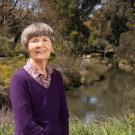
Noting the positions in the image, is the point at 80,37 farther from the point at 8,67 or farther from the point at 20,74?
the point at 20,74

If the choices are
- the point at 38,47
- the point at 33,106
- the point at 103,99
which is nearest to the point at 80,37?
the point at 103,99

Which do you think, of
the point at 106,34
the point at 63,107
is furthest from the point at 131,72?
the point at 63,107

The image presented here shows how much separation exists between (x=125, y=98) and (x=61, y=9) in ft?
58.3

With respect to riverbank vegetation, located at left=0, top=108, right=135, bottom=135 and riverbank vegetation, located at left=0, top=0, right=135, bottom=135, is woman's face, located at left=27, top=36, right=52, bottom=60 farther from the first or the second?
riverbank vegetation, located at left=0, top=0, right=135, bottom=135

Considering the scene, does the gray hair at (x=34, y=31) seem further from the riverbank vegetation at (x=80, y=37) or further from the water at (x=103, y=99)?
the riverbank vegetation at (x=80, y=37)

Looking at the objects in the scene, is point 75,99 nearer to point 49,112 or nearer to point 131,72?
point 131,72

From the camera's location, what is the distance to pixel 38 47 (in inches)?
99.7

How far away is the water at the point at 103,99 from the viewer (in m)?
14.3

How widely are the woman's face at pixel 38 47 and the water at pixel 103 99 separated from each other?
9.13 meters

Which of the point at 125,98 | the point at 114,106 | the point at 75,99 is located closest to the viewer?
the point at 114,106

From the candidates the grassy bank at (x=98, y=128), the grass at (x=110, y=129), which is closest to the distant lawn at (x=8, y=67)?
the grassy bank at (x=98, y=128)

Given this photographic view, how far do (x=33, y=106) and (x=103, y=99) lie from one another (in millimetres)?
15747

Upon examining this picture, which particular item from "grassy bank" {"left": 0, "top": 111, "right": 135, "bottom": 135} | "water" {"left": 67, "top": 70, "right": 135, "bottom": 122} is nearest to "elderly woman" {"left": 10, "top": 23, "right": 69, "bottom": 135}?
"grassy bank" {"left": 0, "top": 111, "right": 135, "bottom": 135}

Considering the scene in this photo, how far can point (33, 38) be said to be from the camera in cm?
252
